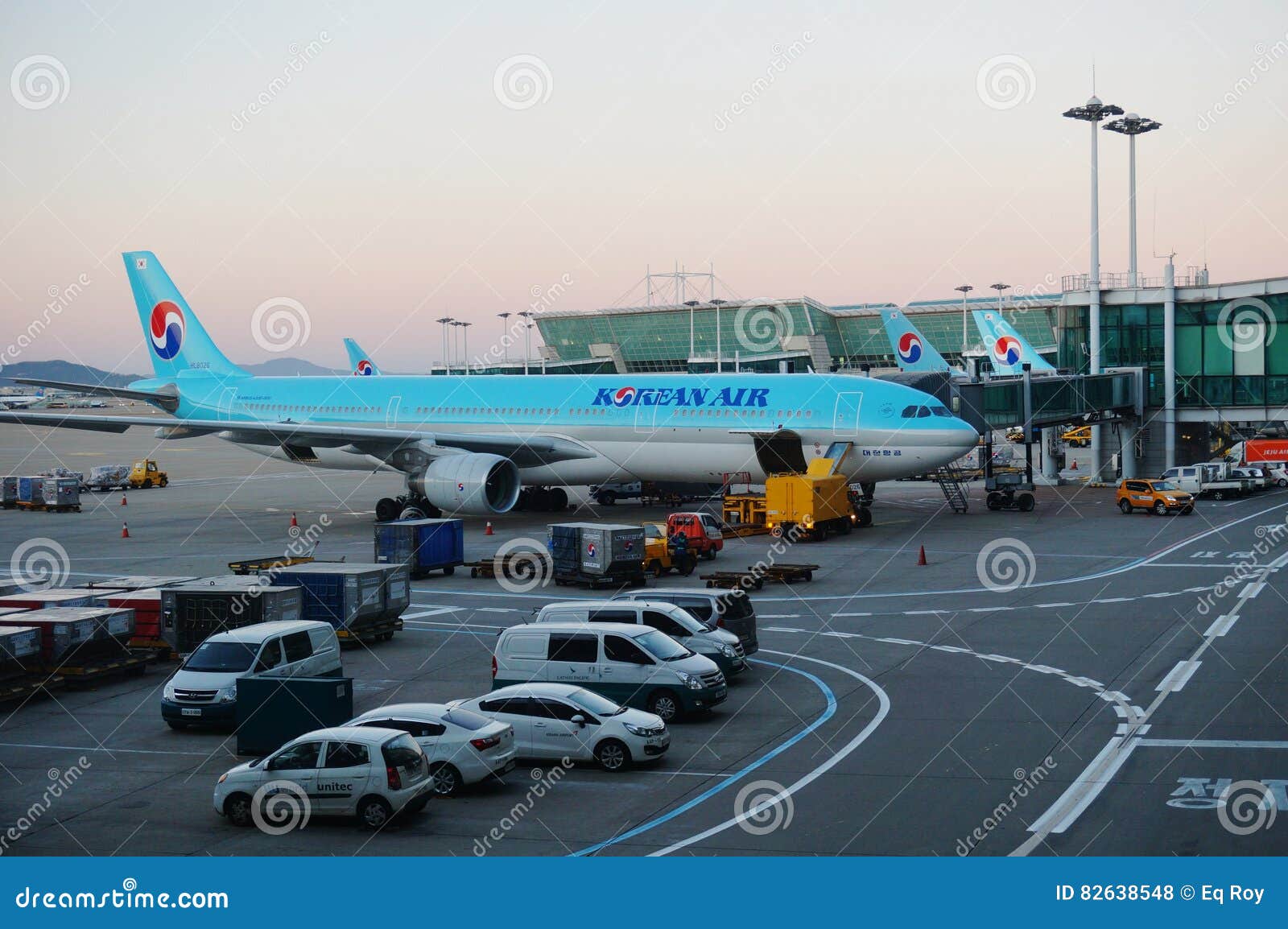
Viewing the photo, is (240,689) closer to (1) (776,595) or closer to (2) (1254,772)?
(2) (1254,772)

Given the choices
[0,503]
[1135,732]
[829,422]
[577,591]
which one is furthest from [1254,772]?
[0,503]

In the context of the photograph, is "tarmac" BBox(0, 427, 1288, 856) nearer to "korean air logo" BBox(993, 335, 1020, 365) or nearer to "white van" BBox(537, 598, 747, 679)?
"white van" BBox(537, 598, 747, 679)

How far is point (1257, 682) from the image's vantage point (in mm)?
23391

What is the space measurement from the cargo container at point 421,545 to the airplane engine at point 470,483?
664 centimetres

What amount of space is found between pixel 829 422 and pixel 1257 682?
25184 mm

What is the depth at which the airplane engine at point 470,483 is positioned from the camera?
152ft
